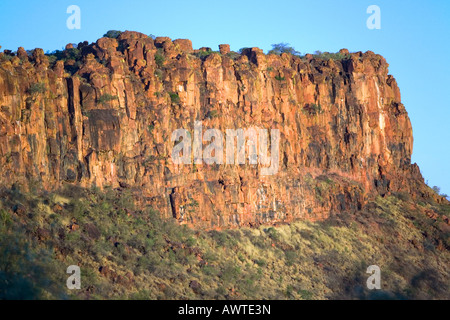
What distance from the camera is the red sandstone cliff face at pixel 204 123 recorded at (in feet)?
259

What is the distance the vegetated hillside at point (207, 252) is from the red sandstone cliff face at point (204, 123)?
1836 mm

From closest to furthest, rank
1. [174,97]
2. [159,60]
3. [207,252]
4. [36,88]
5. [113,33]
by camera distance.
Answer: [36,88] < [207,252] < [174,97] < [159,60] < [113,33]

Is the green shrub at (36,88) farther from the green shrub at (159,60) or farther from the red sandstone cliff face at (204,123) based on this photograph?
the green shrub at (159,60)

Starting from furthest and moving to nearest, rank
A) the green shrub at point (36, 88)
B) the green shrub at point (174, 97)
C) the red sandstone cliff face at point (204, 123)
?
the green shrub at point (174, 97)
the red sandstone cliff face at point (204, 123)
the green shrub at point (36, 88)

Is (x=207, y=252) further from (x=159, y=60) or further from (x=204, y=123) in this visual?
(x=159, y=60)

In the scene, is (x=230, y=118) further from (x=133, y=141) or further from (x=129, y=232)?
(x=129, y=232)

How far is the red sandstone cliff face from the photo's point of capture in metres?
78.9

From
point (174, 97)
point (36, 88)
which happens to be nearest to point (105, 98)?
point (36, 88)

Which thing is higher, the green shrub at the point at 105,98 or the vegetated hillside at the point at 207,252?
the green shrub at the point at 105,98

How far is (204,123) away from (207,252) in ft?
40.5

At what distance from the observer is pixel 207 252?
268 feet

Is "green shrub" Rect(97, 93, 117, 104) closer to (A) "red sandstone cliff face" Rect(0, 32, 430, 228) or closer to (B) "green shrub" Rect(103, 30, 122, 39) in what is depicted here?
(A) "red sandstone cliff face" Rect(0, 32, 430, 228)

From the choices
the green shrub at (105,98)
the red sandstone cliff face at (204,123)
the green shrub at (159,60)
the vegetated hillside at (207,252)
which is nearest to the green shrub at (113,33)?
the red sandstone cliff face at (204,123)

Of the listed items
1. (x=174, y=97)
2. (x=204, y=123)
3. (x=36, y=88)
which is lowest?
(x=204, y=123)
